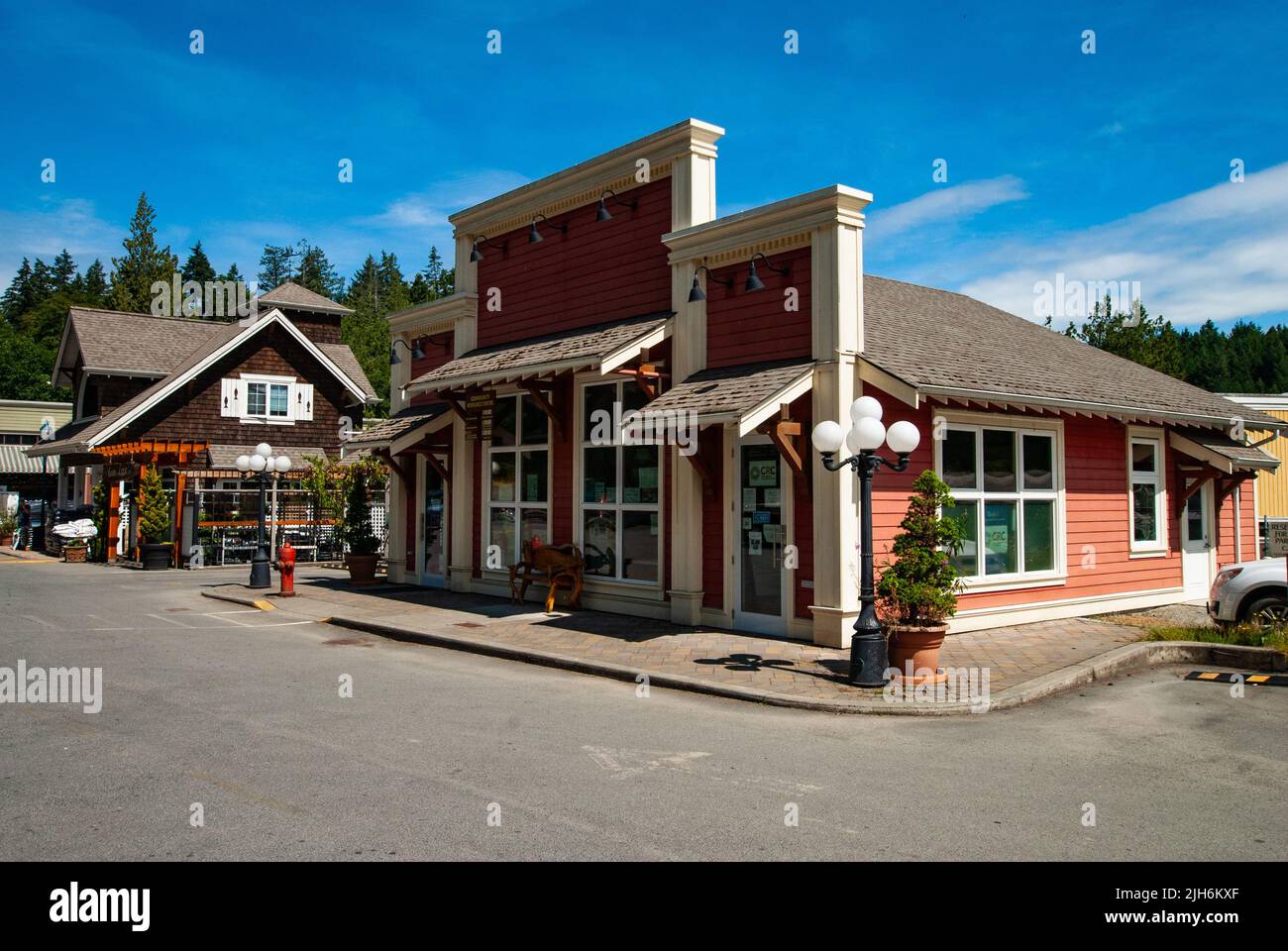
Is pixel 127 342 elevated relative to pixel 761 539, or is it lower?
elevated

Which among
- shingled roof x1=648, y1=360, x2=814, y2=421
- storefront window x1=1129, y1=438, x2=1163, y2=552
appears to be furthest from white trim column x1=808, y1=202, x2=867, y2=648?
storefront window x1=1129, y1=438, x2=1163, y2=552

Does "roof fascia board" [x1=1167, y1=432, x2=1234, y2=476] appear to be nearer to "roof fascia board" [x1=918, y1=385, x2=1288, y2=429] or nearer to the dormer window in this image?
"roof fascia board" [x1=918, y1=385, x2=1288, y2=429]

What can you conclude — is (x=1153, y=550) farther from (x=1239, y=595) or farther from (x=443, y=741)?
(x=443, y=741)

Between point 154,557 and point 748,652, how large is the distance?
20.3 metres

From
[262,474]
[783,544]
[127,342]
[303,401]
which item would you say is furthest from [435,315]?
[127,342]

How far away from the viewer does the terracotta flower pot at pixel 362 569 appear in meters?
19.7

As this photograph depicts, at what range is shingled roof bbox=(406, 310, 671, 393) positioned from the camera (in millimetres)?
13156

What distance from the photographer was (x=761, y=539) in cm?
1234

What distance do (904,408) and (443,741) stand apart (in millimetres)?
7411

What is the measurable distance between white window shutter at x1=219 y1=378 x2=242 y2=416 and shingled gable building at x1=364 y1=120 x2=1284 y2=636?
1588cm

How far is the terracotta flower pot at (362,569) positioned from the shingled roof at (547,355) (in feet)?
16.1

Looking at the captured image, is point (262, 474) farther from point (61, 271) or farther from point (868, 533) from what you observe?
point (61, 271)
